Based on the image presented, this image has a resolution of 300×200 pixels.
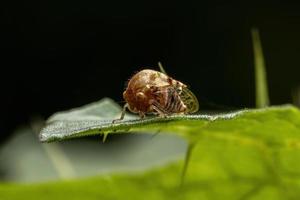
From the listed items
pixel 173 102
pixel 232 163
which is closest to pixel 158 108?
pixel 173 102

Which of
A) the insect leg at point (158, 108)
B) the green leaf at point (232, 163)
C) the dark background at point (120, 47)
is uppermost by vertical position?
the green leaf at point (232, 163)

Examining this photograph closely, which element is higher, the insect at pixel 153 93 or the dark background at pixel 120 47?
the insect at pixel 153 93

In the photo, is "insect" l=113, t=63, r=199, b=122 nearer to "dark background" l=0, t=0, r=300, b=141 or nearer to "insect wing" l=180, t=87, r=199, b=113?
"insect wing" l=180, t=87, r=199, b=113

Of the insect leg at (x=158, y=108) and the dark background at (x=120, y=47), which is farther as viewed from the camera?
the dark background at (x=120, y=47)

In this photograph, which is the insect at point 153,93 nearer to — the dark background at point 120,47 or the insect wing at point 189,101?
the insect wing at point 189,101

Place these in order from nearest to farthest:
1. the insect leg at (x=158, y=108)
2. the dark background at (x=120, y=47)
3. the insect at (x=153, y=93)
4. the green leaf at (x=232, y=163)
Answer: the green leaf at (x=232, y=163) < the insect leg at (x=158, y=108) < the insect at (x=153, y=93) < the dark background at (x=120, y=47)

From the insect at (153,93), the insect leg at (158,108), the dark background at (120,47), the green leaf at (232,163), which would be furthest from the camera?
the dark background at (120,47)

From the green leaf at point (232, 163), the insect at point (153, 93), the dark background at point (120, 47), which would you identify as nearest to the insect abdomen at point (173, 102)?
the insect at point (153, 93)
